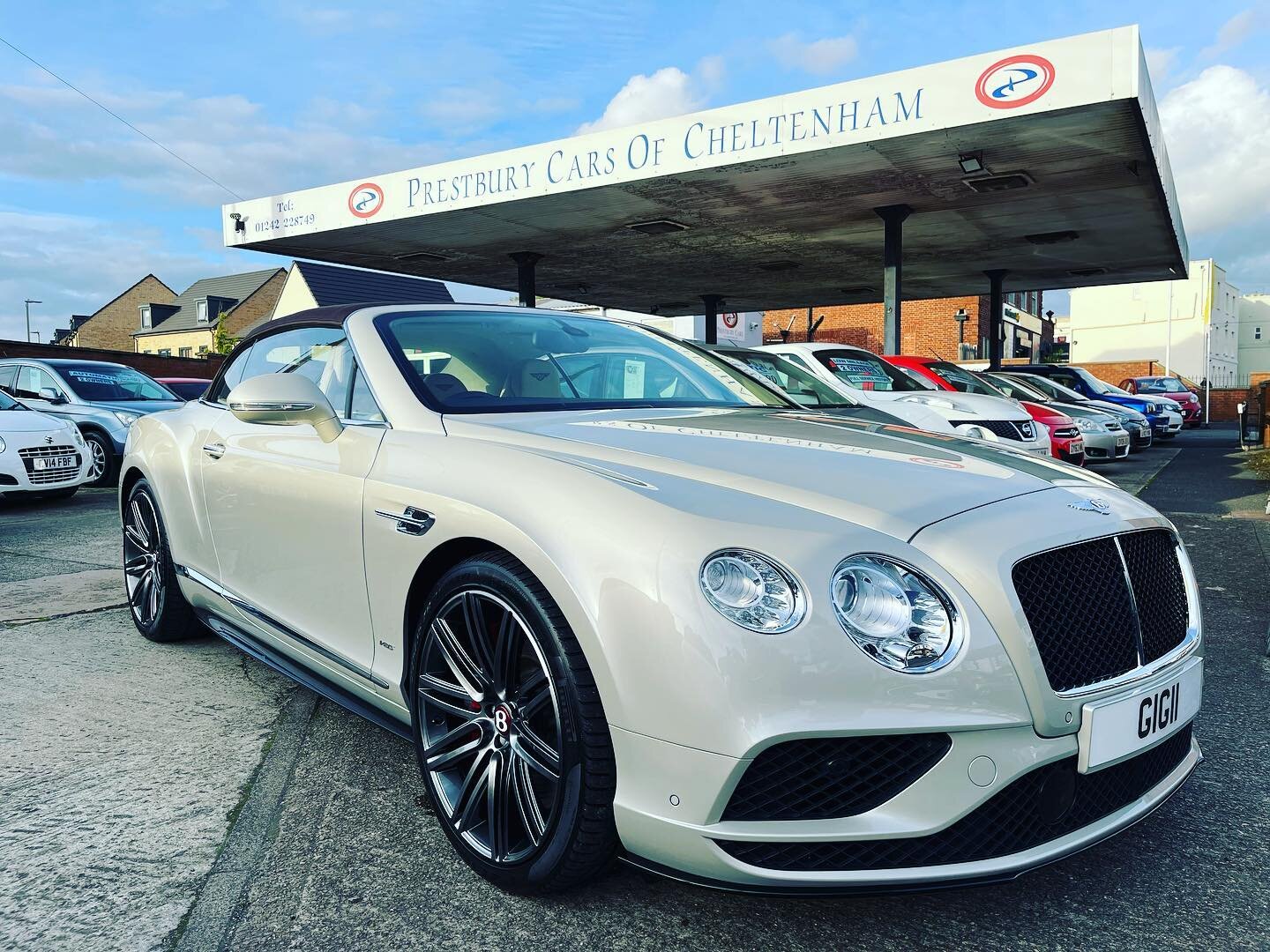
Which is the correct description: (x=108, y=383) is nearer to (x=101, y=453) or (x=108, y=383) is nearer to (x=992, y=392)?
(x=101, y=453)

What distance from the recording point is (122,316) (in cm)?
6519

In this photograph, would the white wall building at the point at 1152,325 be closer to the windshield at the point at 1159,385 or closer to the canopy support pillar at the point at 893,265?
the windshield at the point at 1159,385

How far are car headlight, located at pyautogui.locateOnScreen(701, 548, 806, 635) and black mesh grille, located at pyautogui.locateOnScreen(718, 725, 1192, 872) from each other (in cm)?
40

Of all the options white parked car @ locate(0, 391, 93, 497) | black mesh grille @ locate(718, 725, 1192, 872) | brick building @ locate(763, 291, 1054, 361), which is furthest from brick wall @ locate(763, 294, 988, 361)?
black mesh grille @ locate(718, 725, 1192, 872)

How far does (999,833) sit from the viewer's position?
1.76 meters

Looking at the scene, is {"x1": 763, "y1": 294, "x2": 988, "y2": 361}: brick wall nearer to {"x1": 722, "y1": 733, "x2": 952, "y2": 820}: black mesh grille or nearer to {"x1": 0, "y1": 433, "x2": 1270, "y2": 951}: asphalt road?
{"x1": 0, "y1": 433, "x2": 1270, "y2": 951}: asphalt road

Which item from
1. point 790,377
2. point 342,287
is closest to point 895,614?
point 790,377

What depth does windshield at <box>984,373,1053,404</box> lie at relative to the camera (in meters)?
13.9

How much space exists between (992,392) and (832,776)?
11.8 metres

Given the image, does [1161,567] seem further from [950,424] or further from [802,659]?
[950,424]

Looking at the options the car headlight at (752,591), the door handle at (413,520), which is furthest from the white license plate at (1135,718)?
the door handle at (413,520)

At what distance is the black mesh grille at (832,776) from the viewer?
5.59 ft

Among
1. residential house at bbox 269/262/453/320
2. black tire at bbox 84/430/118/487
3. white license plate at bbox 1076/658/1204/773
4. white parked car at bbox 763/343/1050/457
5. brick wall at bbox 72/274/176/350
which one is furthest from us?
brick wall at bbox 72/274/176/350

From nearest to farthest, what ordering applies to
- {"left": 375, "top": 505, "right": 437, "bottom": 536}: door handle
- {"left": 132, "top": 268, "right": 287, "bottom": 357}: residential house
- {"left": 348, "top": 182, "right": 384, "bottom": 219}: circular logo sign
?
{"left": 375, "top": 505, "right": 437, "bottom": 536}: door handle, {"left": 348, "top": 182, "right": 384, "bottom": 219}: circular logo sign, {"left": 132, "top": 268, "right": 287, "bottom": 357}: residential house
